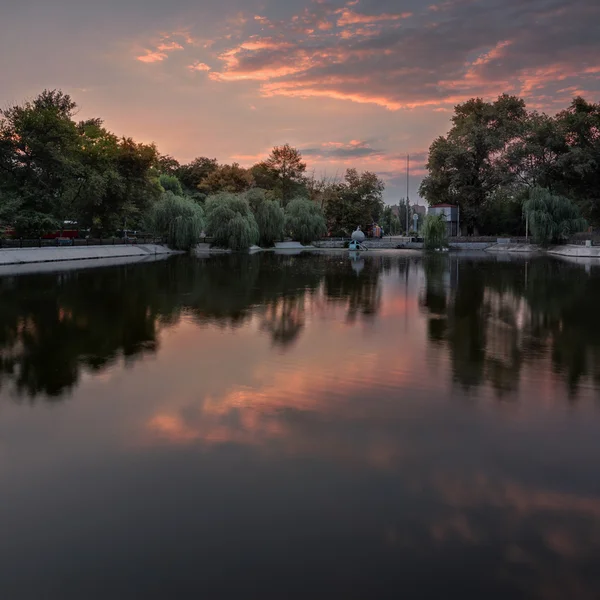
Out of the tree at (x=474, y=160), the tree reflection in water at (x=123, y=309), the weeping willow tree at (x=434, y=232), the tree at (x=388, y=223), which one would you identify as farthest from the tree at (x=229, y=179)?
the tree reflection in water at (x=123, y=309)

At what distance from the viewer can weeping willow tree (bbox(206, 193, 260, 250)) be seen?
6281cm

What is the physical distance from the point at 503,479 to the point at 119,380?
6904 mm

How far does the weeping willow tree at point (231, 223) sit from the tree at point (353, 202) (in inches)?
1281

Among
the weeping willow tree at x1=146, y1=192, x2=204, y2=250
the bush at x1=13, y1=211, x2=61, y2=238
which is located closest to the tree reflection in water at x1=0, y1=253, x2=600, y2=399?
the bush at x1=13, y1=211, x2=61, y2=238

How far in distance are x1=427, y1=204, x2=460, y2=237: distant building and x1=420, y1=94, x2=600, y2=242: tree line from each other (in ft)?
4.02

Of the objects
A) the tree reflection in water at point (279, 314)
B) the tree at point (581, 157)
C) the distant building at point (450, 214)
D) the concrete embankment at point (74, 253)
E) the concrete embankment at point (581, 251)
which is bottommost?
the tree reflection in water at point (279, 314)

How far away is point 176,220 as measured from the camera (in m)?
61.3

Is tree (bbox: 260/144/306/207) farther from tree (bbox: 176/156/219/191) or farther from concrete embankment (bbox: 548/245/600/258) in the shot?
concrete embankment (bbox: 548/245/600/258)

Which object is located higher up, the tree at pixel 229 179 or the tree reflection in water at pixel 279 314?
the tree at pixel 229 179

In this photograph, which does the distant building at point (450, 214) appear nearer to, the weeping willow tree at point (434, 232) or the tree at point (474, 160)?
the tree at point (474, 160)

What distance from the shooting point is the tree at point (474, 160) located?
3162 inches

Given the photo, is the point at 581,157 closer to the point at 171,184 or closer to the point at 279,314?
the point at 279,314

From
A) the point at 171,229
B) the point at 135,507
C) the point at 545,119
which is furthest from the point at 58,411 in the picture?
the point at 545,119

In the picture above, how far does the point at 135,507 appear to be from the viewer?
18.3ft
